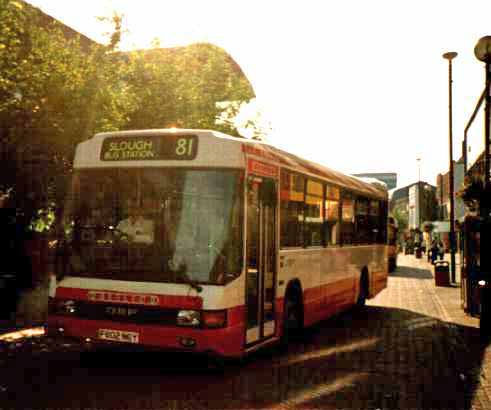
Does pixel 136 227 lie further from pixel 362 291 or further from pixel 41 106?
pixel 362 291

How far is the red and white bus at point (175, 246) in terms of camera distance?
7262 mm

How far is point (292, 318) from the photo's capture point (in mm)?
9844

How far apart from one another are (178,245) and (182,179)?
82 centimetres

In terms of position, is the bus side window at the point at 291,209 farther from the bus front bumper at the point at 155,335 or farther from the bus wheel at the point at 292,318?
the bus front bumper at the point at 155,335

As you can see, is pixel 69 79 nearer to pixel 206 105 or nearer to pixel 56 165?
pixel 56 165

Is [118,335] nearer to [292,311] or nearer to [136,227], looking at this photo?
[136,227]

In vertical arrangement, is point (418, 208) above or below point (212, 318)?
above

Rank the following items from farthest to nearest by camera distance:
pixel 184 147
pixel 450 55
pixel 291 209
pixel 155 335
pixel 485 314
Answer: pixel 450 55
pixel 485 314
pixel 291 209
pixel 184 147
pixel 155 335

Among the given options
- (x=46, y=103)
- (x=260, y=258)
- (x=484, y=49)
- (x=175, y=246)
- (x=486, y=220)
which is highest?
(x=484, y=49)

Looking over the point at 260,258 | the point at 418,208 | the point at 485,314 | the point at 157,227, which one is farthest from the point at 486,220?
the point at 418,208

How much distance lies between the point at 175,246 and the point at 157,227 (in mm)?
330

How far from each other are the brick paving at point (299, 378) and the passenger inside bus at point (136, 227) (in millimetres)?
1653

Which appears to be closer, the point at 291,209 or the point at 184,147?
the point at 184,147

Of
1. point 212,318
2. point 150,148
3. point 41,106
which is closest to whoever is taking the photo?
point 212,318
